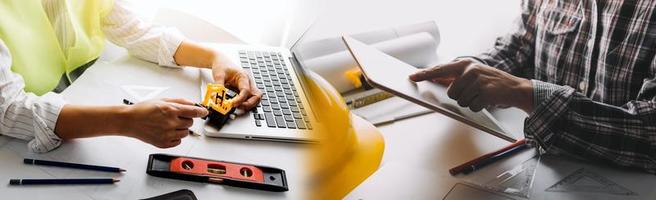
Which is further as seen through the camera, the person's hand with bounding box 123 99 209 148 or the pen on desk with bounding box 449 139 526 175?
the person's hand with bounding box 123 99 209 148

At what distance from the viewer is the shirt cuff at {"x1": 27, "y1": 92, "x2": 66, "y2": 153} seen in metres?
0.54

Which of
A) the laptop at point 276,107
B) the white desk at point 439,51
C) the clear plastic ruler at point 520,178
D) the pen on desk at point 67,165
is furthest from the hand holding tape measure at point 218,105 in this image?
the clear plastic ruler at point 520,178

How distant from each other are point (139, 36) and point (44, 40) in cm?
13

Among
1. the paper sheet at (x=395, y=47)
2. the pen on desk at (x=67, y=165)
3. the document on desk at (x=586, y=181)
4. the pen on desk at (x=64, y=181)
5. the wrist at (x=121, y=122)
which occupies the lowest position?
the pen on desk at (x=64, y=181)

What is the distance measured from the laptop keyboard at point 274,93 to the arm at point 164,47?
21 mm

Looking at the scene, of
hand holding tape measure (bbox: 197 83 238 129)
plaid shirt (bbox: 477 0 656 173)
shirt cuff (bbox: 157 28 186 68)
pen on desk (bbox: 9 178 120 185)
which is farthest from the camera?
shirt cuff (bbox: 157 28 186 68)

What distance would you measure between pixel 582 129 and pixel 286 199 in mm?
271

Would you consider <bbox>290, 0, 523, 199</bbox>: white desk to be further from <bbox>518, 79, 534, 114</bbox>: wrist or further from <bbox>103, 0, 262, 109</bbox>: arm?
<bbox>103, 0, 262, 109</bbox>: arm

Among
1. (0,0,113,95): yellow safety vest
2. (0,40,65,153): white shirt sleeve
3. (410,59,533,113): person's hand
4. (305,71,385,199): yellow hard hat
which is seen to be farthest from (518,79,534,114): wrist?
(0,0,113,95): yellow safety vest

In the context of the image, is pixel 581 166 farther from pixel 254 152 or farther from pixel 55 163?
pixel 55 163

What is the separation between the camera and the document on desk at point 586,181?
33 centimetres

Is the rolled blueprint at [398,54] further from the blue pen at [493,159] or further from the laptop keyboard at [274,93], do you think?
the laptop keyboard at [274,93]

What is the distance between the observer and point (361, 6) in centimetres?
35

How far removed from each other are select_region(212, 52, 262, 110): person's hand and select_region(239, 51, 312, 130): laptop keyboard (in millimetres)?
11
